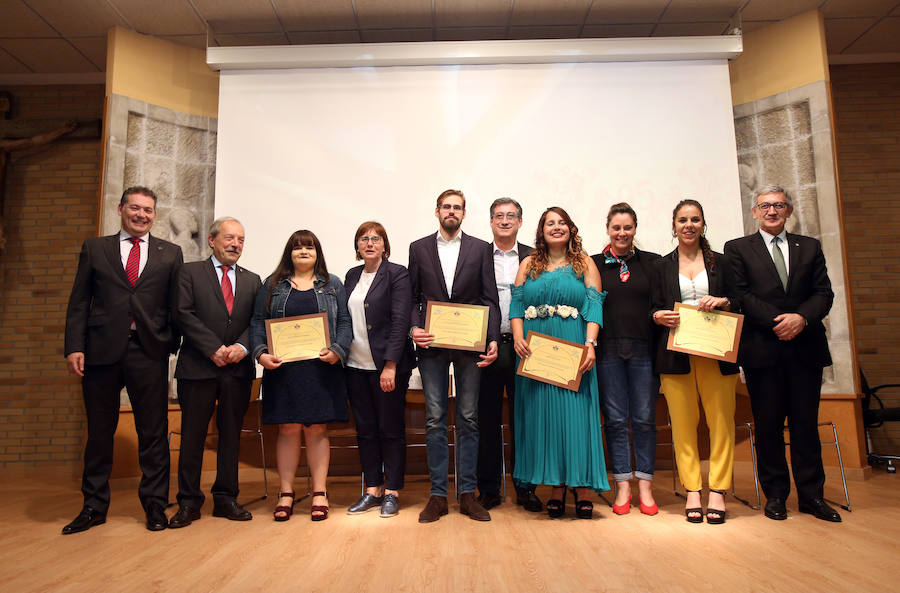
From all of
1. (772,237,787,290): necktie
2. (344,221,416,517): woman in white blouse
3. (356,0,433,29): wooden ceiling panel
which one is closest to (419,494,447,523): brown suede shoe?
(344,221,416,517): woman in white blouse

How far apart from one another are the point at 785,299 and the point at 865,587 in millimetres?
1417

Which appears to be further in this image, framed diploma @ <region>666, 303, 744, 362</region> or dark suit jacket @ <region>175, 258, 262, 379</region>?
dark suit jacket @ <region>175, 258, 262, 379</region>

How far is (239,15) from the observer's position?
4.83m

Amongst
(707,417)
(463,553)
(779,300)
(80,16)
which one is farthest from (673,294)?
(80,16)

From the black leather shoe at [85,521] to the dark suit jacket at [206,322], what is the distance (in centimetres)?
78

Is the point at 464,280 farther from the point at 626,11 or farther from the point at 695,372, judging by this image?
the point at 626,11

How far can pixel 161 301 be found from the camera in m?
3.11

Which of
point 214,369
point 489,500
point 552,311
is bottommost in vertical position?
point 489,500

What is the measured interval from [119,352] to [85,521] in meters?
0.84

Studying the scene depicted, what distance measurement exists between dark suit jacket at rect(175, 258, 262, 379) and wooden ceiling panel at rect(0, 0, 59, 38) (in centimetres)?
344

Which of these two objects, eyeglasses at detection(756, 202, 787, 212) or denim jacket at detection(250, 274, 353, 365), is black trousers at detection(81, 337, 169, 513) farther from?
eyeglasses at detection(756, 202, 787, 212)

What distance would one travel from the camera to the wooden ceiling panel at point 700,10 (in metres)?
4.78

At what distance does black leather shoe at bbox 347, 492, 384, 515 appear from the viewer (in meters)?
3.13

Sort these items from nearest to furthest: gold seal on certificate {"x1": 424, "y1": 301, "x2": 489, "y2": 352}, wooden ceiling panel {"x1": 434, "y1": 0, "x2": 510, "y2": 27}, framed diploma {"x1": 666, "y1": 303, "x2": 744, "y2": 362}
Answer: framed diploma {"x1": 666, "y1": 303, "x2": 744, "y2": 362} < gold seal on certificate {"x1": 424, "y1": 301, "x2": 489, "y2": 352} < wooden ceiling panel {"x1": 434, "y1": 0, "x2": 510, "y2": 27}
